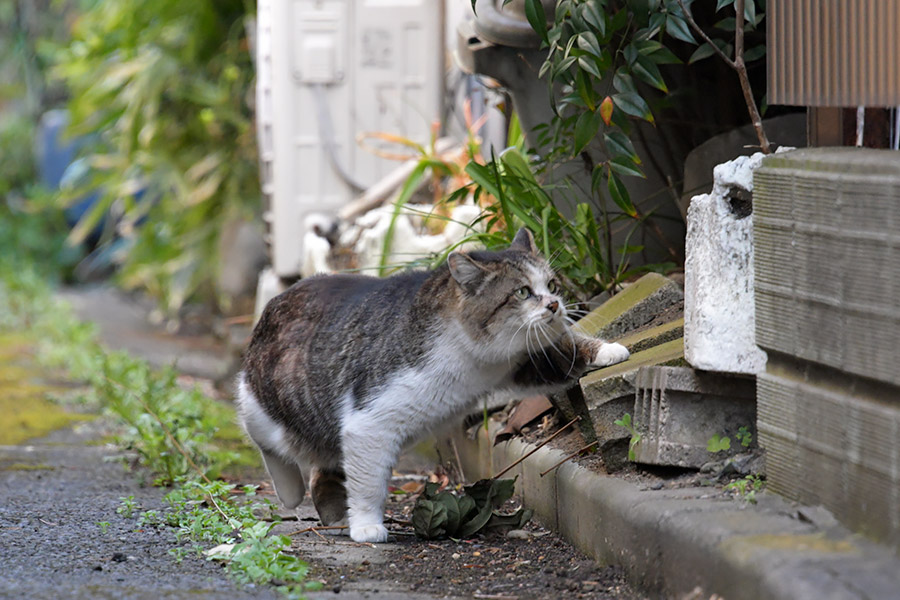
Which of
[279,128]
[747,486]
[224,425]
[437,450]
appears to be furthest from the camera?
[279,128]

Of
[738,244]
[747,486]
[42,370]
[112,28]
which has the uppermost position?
[112,28]

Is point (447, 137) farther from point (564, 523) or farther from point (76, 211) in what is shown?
point (76, 211)

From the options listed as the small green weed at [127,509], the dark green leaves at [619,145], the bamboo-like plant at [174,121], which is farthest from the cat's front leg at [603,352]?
the bamboo-like plant at [174,121]

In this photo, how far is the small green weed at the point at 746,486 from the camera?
107 inches

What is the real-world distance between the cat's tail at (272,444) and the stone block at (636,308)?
3.67ft

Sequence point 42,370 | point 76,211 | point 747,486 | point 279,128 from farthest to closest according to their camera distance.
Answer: point 76,211 < point 42,370 < point 279,128 < point 747,486

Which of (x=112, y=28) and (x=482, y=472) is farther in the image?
(x=112, y=28)

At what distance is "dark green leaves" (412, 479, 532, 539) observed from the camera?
A: 3518mm

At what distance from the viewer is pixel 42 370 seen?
771 cm

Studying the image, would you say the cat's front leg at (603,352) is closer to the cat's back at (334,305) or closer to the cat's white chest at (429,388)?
the cat's white chest at (429,388)

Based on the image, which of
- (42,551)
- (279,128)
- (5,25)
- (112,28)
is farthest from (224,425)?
(5,25)

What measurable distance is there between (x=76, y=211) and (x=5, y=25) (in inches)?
160

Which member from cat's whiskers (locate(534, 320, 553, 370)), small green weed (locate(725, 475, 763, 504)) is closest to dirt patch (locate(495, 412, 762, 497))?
small green weed (locate(725, 475, 763, 504))

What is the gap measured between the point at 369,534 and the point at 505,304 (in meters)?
0.82
